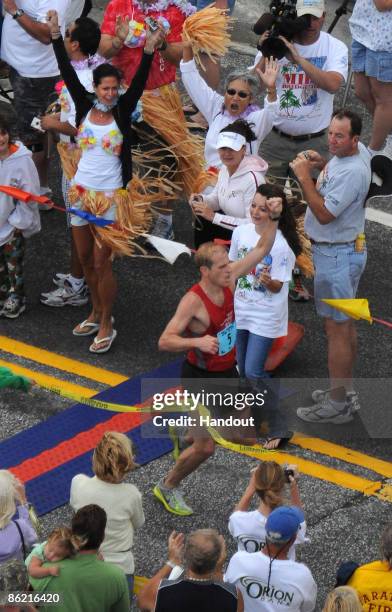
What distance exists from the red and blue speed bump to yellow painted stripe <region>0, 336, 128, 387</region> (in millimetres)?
235

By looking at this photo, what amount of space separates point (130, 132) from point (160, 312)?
1440 mm

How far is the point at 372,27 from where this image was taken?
1022 cm

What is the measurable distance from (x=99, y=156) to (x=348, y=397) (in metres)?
2.29

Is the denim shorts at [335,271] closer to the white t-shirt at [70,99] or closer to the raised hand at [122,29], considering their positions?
the white t-shirt at [70,99]

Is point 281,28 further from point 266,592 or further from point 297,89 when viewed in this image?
point 266,592

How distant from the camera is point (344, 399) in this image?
8.19 metres

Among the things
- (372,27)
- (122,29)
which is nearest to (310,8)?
(372,27)

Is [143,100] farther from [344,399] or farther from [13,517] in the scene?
[13,517]

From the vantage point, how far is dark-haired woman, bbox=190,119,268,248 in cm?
848

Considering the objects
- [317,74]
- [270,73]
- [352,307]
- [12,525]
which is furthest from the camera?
[317,74]

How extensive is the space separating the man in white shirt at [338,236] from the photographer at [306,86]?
50.1 inches

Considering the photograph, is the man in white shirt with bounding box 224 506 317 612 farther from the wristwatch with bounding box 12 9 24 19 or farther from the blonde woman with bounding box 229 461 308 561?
the wristwatch with bounding box 12 9 24 19

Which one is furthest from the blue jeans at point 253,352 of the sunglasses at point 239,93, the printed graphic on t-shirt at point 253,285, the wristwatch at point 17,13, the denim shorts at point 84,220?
the wristwatch at point 17,13

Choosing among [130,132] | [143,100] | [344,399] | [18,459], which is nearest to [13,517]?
[18,459]
